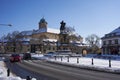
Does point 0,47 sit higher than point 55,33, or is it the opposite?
point 55,33

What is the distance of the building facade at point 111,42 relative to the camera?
9106 centimetres

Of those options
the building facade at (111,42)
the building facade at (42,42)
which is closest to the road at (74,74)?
the building facade at (111,42)

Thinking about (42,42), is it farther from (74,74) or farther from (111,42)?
(74,74)

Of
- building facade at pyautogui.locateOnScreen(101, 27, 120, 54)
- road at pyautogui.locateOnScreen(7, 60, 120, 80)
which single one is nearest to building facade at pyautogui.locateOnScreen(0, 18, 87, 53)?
building facade at pyautogui.locateOnScreen(101, 27, 120, 54)

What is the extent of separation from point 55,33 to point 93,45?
139 feet

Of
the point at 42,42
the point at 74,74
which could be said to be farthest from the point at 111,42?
the point at 74,74

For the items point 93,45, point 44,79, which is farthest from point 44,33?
point 44,79

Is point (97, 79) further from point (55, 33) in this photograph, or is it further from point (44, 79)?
point (55, 33)

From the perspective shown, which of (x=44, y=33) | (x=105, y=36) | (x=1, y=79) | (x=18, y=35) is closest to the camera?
(x=1, y=79)

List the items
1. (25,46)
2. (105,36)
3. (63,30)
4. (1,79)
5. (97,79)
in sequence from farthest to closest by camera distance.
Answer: (25,46), (105,36), (63,30), (97,79), (1,79)

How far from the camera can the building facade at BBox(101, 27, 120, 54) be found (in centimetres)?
9106

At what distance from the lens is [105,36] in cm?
10025

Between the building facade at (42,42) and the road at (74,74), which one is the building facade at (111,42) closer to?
the building facade at (42,42)

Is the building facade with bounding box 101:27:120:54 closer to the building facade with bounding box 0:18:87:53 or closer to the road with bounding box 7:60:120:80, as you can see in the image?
the building facade with bounding box 0:18:87:53
